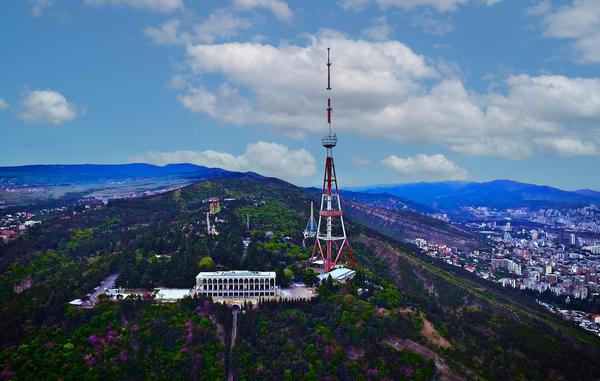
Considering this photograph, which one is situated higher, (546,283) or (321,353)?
(321,353)

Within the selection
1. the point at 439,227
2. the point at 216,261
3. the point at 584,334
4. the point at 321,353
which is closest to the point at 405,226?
the point at 439,227

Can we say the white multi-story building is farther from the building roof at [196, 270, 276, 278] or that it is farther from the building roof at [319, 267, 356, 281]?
the building roof at [319, 267, 356, 281]

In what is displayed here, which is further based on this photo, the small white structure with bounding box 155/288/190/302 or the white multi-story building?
the white multi-story building

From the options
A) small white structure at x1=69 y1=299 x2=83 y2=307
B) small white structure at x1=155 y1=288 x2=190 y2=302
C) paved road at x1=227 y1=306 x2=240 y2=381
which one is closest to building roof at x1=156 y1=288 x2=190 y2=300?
small white structure at x1=155 y1=288 x2=190 y2=302

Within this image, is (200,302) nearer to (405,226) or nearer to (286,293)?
(286,293)

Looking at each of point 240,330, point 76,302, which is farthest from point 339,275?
point 76,302
